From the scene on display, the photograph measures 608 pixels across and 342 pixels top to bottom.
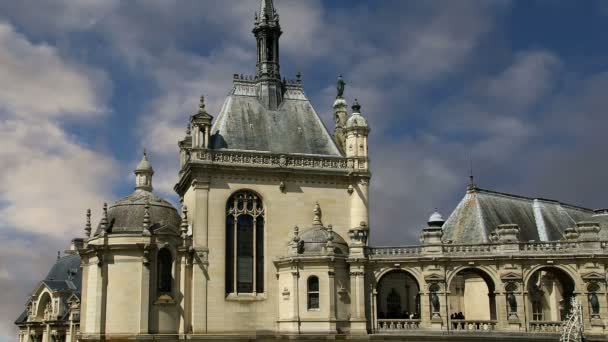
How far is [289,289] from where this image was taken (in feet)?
161

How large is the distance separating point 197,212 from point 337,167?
11009 millimetres

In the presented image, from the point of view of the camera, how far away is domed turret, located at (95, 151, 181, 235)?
48406 millimetres

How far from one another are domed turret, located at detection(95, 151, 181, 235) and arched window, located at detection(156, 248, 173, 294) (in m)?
1.65

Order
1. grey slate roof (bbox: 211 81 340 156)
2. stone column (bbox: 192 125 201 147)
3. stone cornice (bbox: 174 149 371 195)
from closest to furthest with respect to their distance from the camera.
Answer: stone cornice (bbox: 174 149 371 195), stone column (bbox: 192 125 201 147), grey slate roof (bbox: 211 81 340 156)

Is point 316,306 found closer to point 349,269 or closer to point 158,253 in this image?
point 349,269

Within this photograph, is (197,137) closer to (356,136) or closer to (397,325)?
(356,136)

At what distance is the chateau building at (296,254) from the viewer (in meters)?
46.9

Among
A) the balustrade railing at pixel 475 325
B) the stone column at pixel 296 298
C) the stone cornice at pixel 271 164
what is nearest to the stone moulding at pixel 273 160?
the stone cornice at pixel 271 164

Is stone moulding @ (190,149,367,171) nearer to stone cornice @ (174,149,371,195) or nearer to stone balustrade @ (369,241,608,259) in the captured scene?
stone cornice @ (174,149,371,195)

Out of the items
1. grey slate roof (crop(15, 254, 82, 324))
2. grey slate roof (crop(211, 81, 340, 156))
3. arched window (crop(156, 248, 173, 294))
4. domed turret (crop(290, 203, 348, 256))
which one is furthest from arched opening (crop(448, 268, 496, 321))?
grey slate roof (crop(15, 254, 82, 324))

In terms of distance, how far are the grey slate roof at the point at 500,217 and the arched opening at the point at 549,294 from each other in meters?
3.19

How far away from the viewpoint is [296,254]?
160 feet

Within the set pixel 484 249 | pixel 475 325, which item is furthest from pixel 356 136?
pixel 475 325

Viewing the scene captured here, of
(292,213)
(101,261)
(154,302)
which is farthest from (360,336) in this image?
(101,261)
